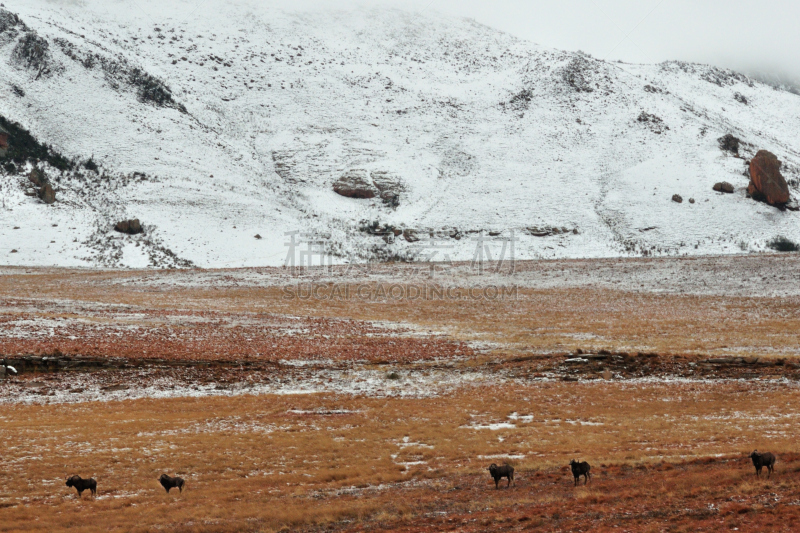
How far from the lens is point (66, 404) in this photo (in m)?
21.7

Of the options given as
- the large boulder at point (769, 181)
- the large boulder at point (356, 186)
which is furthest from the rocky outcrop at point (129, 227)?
the large boulder at point (769, 181)

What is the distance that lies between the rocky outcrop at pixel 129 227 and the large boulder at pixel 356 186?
3116 centimetres

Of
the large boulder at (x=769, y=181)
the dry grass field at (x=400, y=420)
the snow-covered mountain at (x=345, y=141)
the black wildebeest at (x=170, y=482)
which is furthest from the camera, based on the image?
the large boulder at (x=769, y=181)

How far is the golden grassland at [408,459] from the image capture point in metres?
11.3

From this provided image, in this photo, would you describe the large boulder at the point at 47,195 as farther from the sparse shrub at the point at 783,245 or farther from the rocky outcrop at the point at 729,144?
the rocky outcrop at the point at 729,144

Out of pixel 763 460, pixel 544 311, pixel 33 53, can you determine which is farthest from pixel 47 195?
pixel 763 460

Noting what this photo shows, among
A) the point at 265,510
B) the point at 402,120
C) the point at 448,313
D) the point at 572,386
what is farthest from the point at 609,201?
the point at 265,510

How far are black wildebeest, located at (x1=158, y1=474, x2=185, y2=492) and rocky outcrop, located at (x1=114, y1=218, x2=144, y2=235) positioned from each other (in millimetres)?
65918

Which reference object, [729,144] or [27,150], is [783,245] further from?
[27,150]

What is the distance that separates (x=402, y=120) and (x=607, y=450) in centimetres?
10110

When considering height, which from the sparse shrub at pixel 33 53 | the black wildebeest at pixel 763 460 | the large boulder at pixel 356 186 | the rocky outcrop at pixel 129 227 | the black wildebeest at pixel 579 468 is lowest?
the black wildebeest at pixel 579 468

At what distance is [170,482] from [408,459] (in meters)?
6.41

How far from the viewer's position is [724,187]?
8212 cm

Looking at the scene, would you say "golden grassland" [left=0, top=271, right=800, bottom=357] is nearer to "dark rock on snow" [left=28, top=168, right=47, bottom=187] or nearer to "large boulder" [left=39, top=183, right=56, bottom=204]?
"large boulder" [left=39, top=183, right=56, bottom=204]
